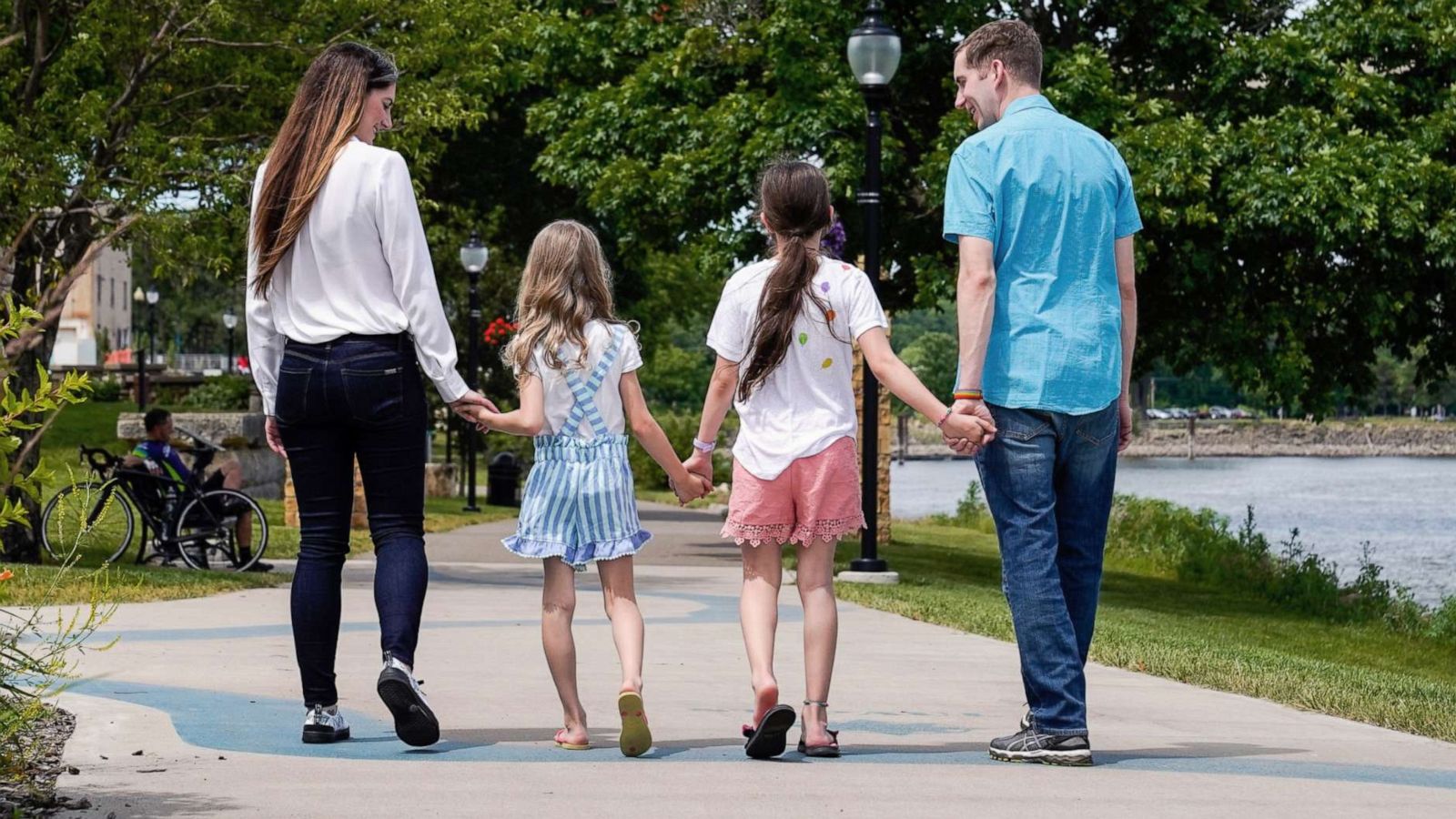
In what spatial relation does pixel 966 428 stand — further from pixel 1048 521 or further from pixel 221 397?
pixel 221 397

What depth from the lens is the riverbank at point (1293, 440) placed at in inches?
4995

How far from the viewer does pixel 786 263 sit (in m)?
5.61

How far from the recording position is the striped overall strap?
5629 mm

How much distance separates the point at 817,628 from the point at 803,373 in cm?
78

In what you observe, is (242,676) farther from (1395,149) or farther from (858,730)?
(1395,149)

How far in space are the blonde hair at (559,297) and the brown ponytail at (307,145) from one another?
69 centimetres

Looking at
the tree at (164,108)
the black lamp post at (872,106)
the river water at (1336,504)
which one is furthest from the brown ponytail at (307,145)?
the river water at (1336,504)

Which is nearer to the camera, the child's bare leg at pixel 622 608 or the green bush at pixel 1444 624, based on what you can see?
the child's bare leg at pixel 622 608

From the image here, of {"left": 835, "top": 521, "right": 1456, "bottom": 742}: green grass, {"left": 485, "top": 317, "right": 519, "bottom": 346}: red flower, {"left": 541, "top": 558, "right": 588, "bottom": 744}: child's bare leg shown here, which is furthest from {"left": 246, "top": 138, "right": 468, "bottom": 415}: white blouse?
{"left": 485, "top": 317, "right": 519, "bottom": 346}: red flower

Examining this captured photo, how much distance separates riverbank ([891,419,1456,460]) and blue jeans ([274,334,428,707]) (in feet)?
399

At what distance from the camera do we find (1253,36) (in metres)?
17.7

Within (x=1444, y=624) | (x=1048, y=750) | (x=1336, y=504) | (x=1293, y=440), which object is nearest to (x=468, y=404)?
(x=1048, y=750)

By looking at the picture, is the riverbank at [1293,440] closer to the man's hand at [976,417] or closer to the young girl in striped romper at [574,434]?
the young girl in striped romper at [574,434]

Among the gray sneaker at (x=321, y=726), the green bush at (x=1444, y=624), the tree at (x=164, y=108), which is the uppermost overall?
the tree at (x=164, y=108)
